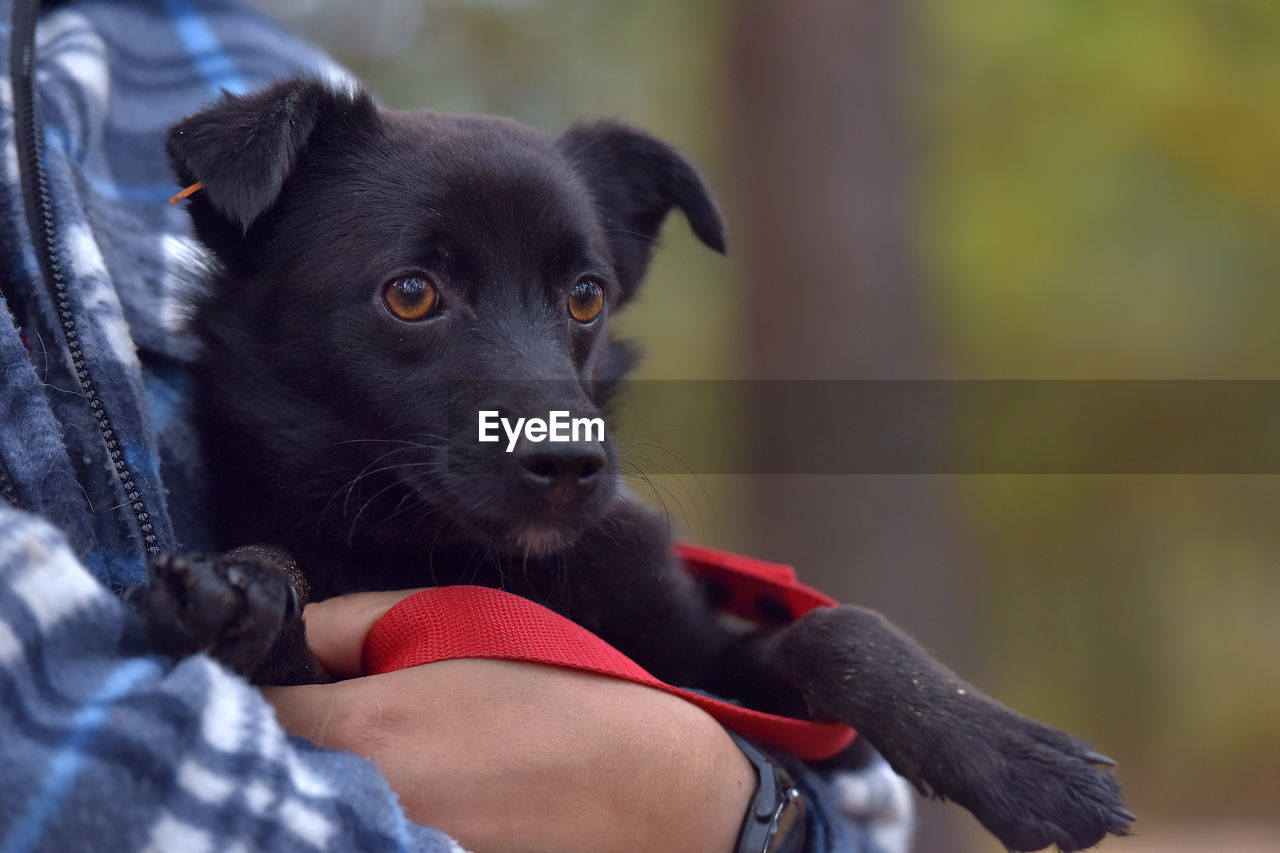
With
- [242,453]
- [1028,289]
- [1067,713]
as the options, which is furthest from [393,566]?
[1067,713]

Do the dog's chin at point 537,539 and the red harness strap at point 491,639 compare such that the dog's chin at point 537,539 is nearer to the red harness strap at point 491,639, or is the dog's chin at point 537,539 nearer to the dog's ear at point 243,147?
the red harness strap at point 491,639

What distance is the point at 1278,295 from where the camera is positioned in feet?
27.1

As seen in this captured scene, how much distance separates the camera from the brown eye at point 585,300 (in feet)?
7.47

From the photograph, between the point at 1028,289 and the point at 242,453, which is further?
the point at 1028,289

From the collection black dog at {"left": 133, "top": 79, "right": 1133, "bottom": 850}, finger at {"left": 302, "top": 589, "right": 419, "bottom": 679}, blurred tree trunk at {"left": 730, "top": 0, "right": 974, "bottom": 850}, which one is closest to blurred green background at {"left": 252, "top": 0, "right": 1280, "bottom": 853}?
blurred tree trunk at {"left": 730, "top": 0, "right": 974, "bottom": 850}

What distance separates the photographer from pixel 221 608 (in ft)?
4.74

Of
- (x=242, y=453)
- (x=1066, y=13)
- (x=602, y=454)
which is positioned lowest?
(x=242, y=453)

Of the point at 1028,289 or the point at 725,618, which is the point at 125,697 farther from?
the point at 1028,289

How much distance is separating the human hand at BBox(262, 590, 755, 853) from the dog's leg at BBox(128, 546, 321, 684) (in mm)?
120

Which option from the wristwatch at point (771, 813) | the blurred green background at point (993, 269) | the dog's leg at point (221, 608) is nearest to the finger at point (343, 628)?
the dog's leg at point (221, 608)

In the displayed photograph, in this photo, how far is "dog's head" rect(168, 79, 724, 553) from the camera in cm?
191

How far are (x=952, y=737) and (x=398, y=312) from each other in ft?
4.25

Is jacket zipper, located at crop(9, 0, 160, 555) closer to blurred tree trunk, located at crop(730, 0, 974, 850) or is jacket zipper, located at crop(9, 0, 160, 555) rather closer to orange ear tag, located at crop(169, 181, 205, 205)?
orange ear tag, located at crop(169, 181, 205, 205)

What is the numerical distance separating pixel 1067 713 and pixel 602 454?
38.7 ft
